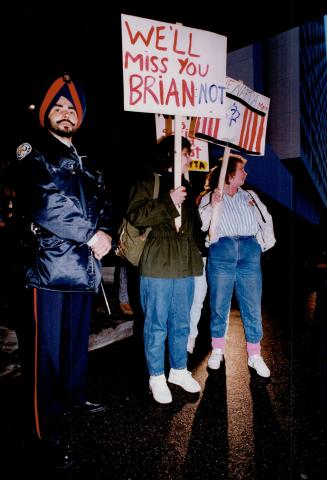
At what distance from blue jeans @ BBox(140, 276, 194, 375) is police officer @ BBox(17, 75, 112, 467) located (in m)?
0.63

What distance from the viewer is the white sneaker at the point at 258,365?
3.34 metres

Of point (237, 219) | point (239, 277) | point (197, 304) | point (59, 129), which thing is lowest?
point (197, 304)

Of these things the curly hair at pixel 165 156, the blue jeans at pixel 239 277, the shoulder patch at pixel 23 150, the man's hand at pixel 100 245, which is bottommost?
the blue jeans at pixel 239 277

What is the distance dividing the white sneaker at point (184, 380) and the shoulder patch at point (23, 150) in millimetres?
2231

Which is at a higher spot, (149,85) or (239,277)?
(149,85)

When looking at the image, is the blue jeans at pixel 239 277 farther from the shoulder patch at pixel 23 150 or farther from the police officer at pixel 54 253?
the shoulder patch at pixel 23 150

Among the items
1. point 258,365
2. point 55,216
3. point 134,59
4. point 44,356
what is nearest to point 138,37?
point 134,59

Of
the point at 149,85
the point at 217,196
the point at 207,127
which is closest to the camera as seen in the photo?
the point at 149,85

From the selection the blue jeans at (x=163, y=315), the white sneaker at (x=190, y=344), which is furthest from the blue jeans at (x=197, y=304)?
the blue jeans at (x=163, y=315)

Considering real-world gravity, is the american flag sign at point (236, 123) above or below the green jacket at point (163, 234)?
above

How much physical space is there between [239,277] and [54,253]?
1.99m

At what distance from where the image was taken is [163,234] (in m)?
2.89

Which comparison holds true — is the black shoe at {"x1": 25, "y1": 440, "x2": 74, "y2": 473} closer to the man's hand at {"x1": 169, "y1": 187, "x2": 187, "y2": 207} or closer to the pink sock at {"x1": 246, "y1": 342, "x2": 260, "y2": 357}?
the man's hand at {"x1": 169, "y1": 187, "x2": 187, "y2": 207}

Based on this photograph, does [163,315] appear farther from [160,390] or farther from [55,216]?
[55,216]
